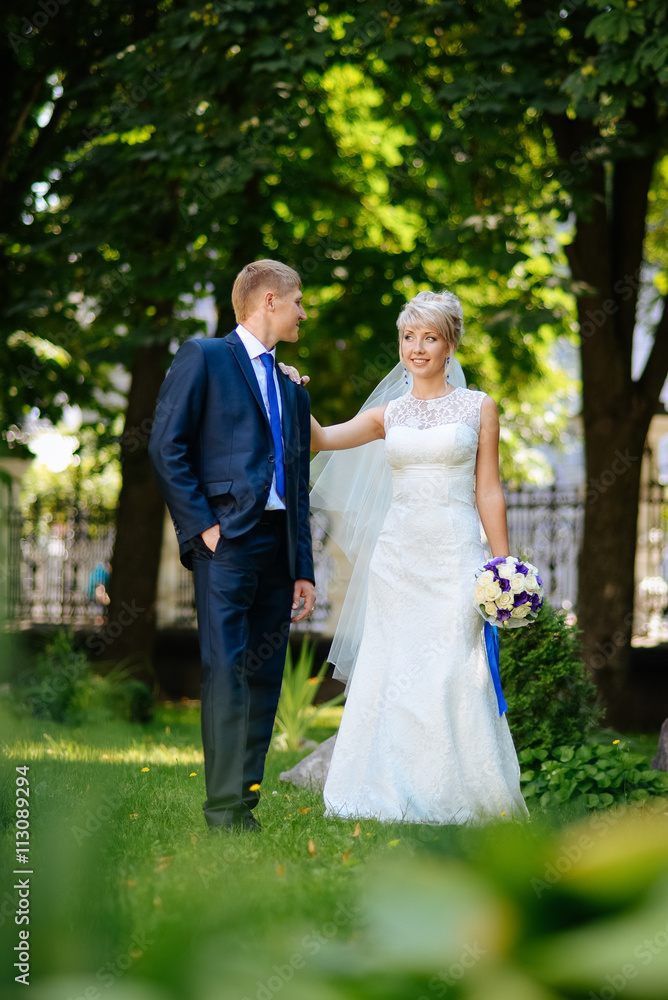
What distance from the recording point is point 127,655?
1096 cm

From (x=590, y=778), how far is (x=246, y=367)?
9.06ft

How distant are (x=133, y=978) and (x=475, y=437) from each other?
4.43m

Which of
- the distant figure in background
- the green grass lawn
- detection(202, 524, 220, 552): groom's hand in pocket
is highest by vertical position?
detection(202, 524, 220, 552): groom's hand in pocket

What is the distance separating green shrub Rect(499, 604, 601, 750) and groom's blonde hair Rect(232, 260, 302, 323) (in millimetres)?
2626

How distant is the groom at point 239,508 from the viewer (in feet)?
13.3

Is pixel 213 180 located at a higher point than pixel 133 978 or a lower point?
higher

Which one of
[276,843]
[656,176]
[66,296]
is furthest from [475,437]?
[656,176]

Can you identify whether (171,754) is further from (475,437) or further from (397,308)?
(397,308)

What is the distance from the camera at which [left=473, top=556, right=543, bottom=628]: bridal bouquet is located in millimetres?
4504

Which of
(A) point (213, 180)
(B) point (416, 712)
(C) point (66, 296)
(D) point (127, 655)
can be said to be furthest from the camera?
(D) point (127, 655)

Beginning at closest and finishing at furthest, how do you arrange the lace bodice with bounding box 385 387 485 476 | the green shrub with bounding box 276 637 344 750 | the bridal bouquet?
the bridal bouquet → the lace bodice with bounding box 385 387 485 476 → the green shrub with bounding box 276 637 344 750

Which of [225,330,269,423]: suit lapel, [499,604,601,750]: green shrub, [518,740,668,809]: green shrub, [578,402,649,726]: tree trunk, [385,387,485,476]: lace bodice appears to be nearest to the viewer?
[225,330,269,423]: suit lapel

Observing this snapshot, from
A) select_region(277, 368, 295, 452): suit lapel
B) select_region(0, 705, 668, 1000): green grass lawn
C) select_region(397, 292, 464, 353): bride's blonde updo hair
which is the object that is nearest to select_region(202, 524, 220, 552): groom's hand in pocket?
select_region(277, 368, 295, 452): suit lapel

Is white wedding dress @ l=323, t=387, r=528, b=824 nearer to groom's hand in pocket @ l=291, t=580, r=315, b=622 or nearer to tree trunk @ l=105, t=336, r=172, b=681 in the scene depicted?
groom's hand in pocket @ l=291, t=580, r=315, b=622
